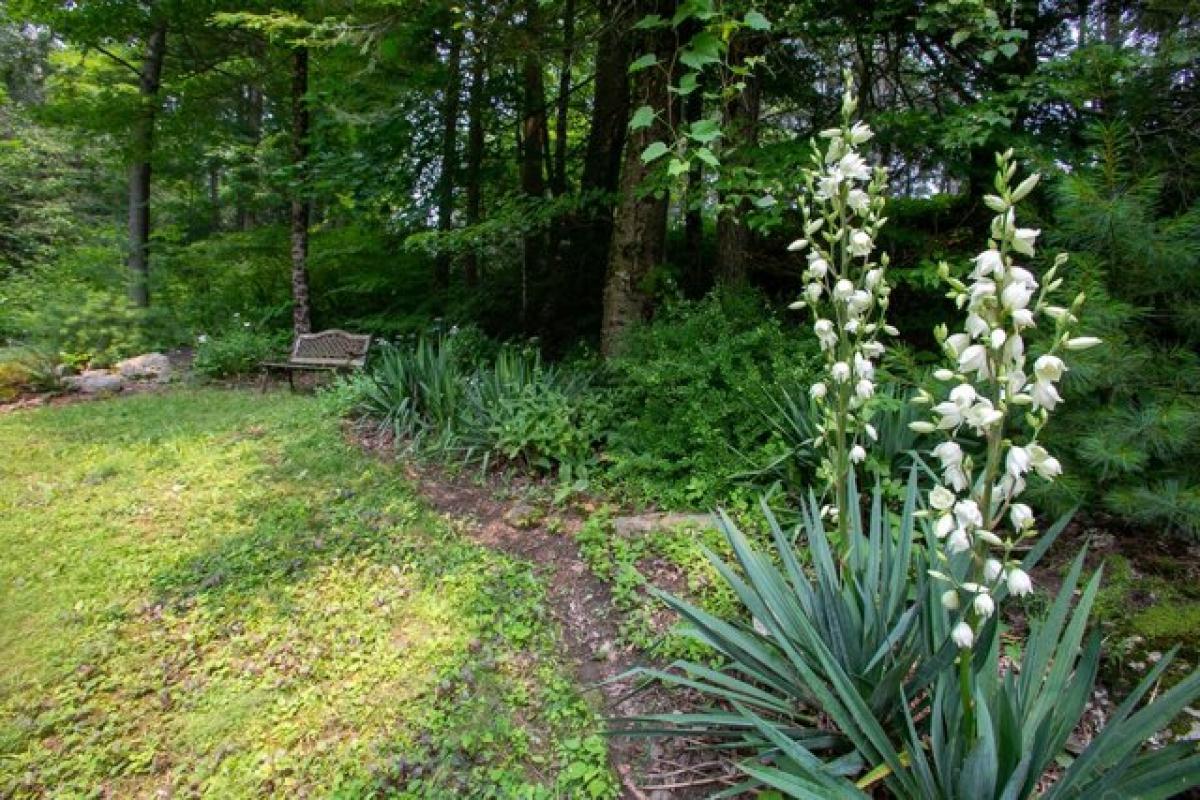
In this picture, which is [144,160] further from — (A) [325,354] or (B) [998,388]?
(B) [998,388]

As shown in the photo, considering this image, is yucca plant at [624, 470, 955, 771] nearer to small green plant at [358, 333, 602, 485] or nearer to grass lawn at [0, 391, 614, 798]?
grass lawn at [0, 391, 614, 798]

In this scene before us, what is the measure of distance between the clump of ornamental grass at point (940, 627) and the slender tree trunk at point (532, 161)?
212 inches

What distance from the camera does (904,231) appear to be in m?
4.59

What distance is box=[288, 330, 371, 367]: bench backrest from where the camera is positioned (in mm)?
7156

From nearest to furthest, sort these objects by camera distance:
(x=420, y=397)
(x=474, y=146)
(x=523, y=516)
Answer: (x=523, y=516), (x=420, y=397), (x=474, y=146)

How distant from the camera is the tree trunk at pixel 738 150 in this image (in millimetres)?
4049

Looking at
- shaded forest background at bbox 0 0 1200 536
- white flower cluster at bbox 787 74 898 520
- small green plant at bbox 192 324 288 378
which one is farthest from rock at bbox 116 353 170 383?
white flower cluster at bbox 787 74 898 520

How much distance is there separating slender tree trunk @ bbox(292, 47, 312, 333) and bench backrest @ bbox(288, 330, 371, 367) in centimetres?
86

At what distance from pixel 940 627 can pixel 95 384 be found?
9.16 m

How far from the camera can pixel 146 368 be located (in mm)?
8203

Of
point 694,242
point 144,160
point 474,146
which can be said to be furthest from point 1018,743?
point 144,160

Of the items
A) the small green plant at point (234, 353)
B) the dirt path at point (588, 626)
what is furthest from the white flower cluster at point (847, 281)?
the small green plant at point (234, 353)

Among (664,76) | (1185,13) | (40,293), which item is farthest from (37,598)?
(40,293)

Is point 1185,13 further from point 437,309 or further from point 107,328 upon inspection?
point 107,328
